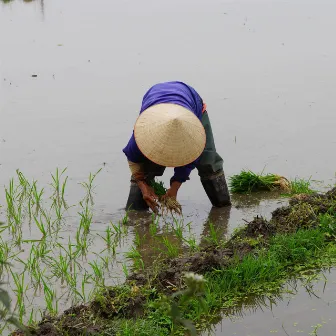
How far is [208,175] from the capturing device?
5.45 meters

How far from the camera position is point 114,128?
735 centimetres

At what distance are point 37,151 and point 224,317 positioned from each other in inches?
135

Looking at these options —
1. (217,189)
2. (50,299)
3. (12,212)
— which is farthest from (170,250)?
(12,212)

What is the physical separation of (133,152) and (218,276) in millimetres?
1238

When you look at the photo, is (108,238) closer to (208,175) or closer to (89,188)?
(208,175)

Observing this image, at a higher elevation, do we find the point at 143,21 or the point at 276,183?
the point at 143,21

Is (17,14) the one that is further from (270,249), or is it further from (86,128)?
(270,249)

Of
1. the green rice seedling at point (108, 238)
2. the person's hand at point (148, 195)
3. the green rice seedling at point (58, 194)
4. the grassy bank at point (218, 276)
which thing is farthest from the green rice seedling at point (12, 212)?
the grassy bank at point (218, 276)

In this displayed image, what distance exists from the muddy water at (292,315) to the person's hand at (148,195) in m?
1.41

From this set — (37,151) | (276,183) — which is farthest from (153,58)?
(276,183)

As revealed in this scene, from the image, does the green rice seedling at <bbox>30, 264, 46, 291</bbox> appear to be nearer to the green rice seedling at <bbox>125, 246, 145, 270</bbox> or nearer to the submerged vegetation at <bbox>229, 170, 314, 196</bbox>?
the green rice seedling at <bbox>125, 246, 145, 270</bbox>

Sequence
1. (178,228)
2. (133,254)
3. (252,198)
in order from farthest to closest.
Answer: (252,198), (178,228), (133,254)

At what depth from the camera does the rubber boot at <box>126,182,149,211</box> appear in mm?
5430

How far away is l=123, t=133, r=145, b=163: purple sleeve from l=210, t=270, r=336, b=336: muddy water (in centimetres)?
142
